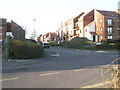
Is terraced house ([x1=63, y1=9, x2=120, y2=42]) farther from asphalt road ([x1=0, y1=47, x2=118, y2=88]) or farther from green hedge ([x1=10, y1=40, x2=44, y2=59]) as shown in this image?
asphalt road ([x1=0, y1=47, x2=118, y2=88])

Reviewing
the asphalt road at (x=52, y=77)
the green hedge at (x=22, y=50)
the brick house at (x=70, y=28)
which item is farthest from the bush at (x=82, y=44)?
the asphalt road at (x=52, y=77)

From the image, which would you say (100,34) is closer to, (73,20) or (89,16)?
(89,16)

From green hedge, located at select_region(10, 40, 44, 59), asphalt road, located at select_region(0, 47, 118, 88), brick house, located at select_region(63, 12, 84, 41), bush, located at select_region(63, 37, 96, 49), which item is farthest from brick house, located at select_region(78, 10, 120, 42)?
asphalt road, located at select_region(0, 47, 118, 88)

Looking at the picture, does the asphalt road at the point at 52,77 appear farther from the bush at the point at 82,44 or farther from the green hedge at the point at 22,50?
the bush at the point at 82,44

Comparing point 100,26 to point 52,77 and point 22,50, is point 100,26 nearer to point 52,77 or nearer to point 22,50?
point 22,50

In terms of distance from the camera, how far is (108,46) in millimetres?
34062

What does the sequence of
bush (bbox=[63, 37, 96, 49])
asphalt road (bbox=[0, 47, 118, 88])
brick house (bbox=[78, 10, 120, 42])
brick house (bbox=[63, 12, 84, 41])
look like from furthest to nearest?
brick house (bbox=[63, 12, 84, 41]) < brick house (bbox=[78, 10, 120, 42]) < bush (bbox=[63, 37, 96, 49]) < asphalt road (bbox=[0, 47, 118, 88])

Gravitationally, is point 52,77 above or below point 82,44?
below

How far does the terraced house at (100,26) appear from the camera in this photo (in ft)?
174

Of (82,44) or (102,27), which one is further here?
(102,27)

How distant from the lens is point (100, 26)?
53.8 m

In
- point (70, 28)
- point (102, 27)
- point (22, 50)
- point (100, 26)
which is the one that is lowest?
point (22, 50)

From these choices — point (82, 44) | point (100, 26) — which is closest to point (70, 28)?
point (100, 26)

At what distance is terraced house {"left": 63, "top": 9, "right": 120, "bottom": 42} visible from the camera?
53.1m
